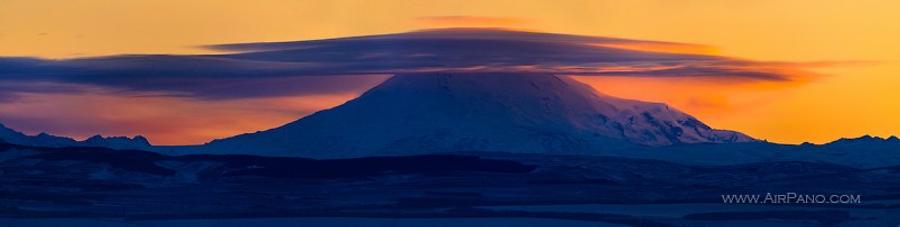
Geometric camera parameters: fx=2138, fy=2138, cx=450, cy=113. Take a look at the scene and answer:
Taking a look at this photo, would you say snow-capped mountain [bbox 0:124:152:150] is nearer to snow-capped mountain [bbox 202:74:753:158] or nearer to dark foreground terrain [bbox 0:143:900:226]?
dark foreground terrain [bbox 0:143:900:226]

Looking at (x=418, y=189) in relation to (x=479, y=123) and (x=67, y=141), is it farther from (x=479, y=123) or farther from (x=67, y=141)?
(x=67, y=141)

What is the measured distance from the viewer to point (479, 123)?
44344 mm

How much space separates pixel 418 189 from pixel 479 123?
245 centimetres

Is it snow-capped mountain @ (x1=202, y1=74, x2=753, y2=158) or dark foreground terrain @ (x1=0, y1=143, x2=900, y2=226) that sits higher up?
snow-capped mountain @ (x1=202, y1=74, x2=753, y2=158)

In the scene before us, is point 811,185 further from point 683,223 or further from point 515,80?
point 515,80

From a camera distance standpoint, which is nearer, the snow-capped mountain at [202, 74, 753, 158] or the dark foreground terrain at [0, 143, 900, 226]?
the dark foreground terrain at [0, 143, 900, 226]

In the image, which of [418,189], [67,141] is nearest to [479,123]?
[418,189]

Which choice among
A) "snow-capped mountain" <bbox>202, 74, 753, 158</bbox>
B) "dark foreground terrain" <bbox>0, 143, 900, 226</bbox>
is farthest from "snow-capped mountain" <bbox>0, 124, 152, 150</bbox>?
"snow-capped mountain" <bbox>202, 74, 753, 158</bbox>

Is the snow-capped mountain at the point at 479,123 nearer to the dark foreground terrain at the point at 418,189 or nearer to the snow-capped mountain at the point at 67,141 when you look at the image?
the dark foreground terrain at the point at 418,189

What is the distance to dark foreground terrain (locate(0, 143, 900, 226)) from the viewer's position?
4144 centimetres

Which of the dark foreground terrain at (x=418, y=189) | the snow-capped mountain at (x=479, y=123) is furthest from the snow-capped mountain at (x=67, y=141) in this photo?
the snow-capped mountain at (x=479, y=123)

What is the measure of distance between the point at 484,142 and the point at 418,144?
1.43 metres

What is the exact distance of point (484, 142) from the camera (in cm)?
4375

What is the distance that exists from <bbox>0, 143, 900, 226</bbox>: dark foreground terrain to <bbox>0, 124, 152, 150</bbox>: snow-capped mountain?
0.26 meters
